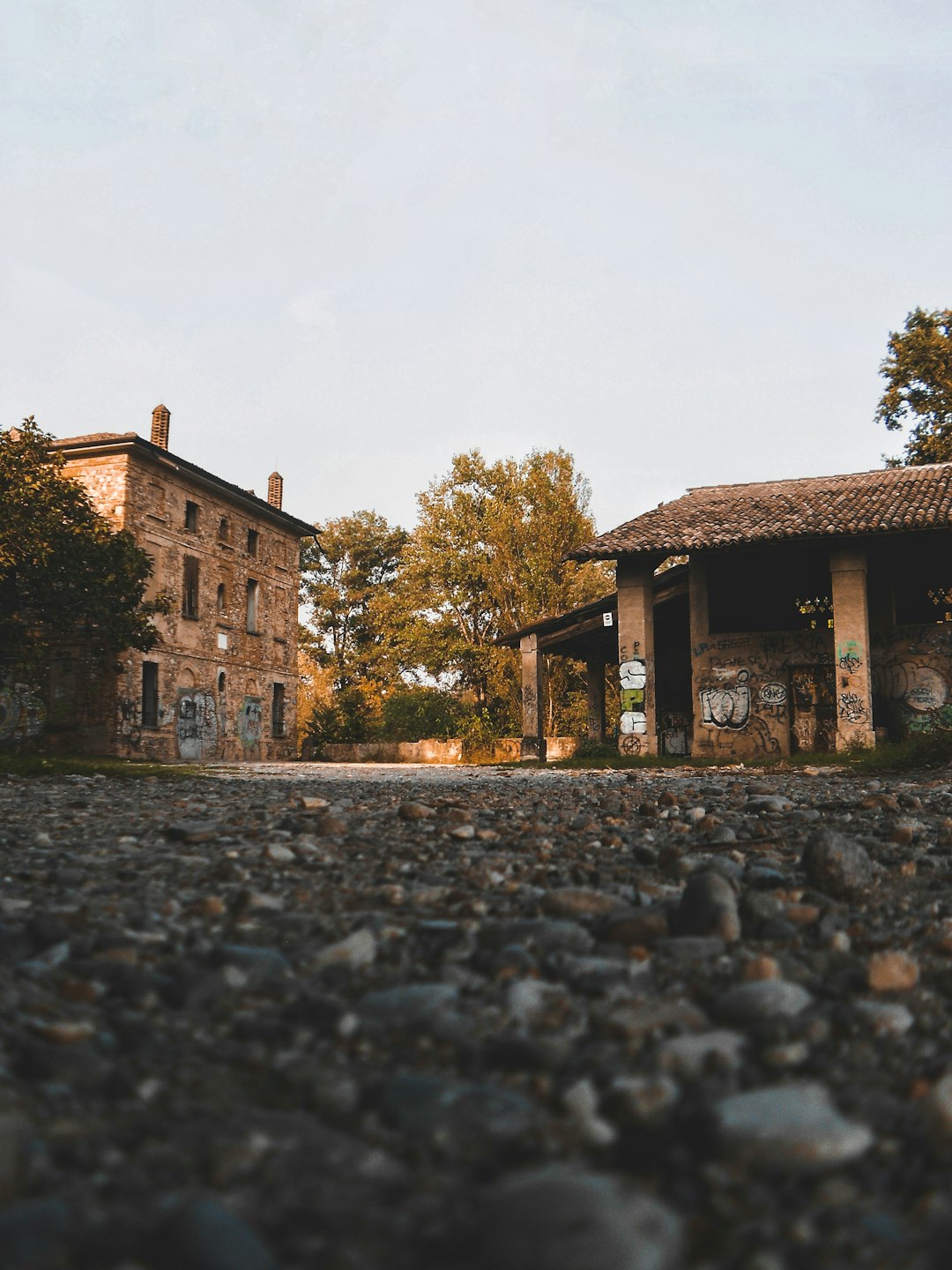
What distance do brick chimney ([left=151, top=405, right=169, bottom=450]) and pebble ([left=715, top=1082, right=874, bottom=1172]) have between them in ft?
96.2

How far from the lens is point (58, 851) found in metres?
3.31

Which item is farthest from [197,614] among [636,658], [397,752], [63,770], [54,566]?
[63,770]

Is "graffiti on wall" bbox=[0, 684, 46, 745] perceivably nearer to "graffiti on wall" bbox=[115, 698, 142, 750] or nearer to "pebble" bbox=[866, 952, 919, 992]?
"graffiti on wall" bbox=[115, 698, 142, 750]

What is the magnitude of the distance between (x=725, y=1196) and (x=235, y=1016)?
2.85ft

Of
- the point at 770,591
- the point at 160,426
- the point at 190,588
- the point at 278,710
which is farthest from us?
the point at 278,710

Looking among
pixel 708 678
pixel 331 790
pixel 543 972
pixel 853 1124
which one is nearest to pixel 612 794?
pixel 331 790

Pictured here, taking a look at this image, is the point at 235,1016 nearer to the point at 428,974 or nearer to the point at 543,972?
the point at 428,974

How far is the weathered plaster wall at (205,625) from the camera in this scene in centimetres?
2498

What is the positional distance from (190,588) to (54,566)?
7622mm

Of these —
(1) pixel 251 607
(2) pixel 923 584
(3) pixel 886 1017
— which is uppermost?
(1) pixel 251 607

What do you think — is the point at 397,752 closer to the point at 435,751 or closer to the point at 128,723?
the point at 435,751

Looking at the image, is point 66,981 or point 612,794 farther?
point 612,794

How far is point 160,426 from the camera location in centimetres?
2827

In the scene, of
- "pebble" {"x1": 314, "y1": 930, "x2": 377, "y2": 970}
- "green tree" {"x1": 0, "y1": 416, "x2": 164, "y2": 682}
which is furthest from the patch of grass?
"green tree" {"x1": 0, "y1": 416, "x2": 164, "y2": 682}
